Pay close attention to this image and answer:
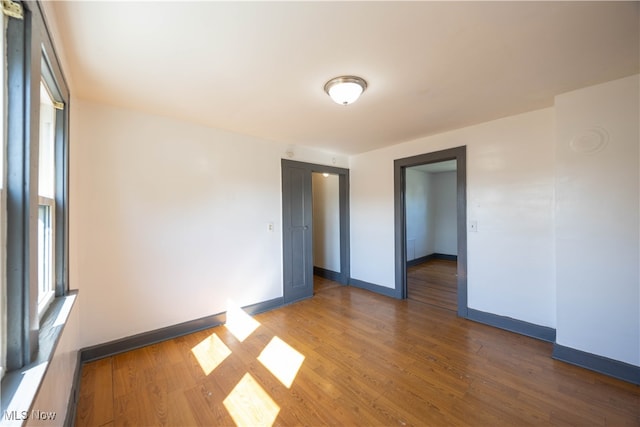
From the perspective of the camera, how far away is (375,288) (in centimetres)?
396

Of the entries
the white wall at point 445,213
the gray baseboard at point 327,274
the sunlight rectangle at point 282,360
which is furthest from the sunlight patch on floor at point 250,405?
the white wall at point 445,213

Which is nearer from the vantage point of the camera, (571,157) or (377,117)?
(571,157)

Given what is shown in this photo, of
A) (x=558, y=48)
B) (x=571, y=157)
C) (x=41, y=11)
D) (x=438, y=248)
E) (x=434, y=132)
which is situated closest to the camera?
(x=41, y=11)

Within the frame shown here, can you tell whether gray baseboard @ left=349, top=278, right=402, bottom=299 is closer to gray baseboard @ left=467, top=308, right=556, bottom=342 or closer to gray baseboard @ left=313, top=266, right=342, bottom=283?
gray baseboard @ left=313, top=266, right=342, bottom=283

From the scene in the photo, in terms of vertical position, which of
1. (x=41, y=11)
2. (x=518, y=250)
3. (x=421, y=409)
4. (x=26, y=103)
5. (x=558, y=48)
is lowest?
(x=421, y=409)

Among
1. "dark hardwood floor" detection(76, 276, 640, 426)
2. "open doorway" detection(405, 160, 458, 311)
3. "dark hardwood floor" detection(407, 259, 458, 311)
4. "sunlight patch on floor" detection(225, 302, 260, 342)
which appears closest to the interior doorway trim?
"dark hardwood floor" detection(407, 259, 458, 311)

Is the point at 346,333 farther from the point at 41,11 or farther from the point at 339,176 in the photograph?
the point at 41,11

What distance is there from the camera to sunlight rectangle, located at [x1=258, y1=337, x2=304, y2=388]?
1.94 metres

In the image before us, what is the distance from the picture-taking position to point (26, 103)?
0.91 meters

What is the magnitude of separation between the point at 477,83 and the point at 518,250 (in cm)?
178

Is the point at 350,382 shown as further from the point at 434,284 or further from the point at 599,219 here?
the point at 434,284

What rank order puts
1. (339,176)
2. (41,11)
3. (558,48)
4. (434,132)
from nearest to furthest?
1. (41,11)
2. (558,48)
3. (434,132)
4. (339,176)

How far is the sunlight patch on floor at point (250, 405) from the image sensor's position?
60.1 inches

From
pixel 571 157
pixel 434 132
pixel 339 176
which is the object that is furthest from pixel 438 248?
pixel 571 157
